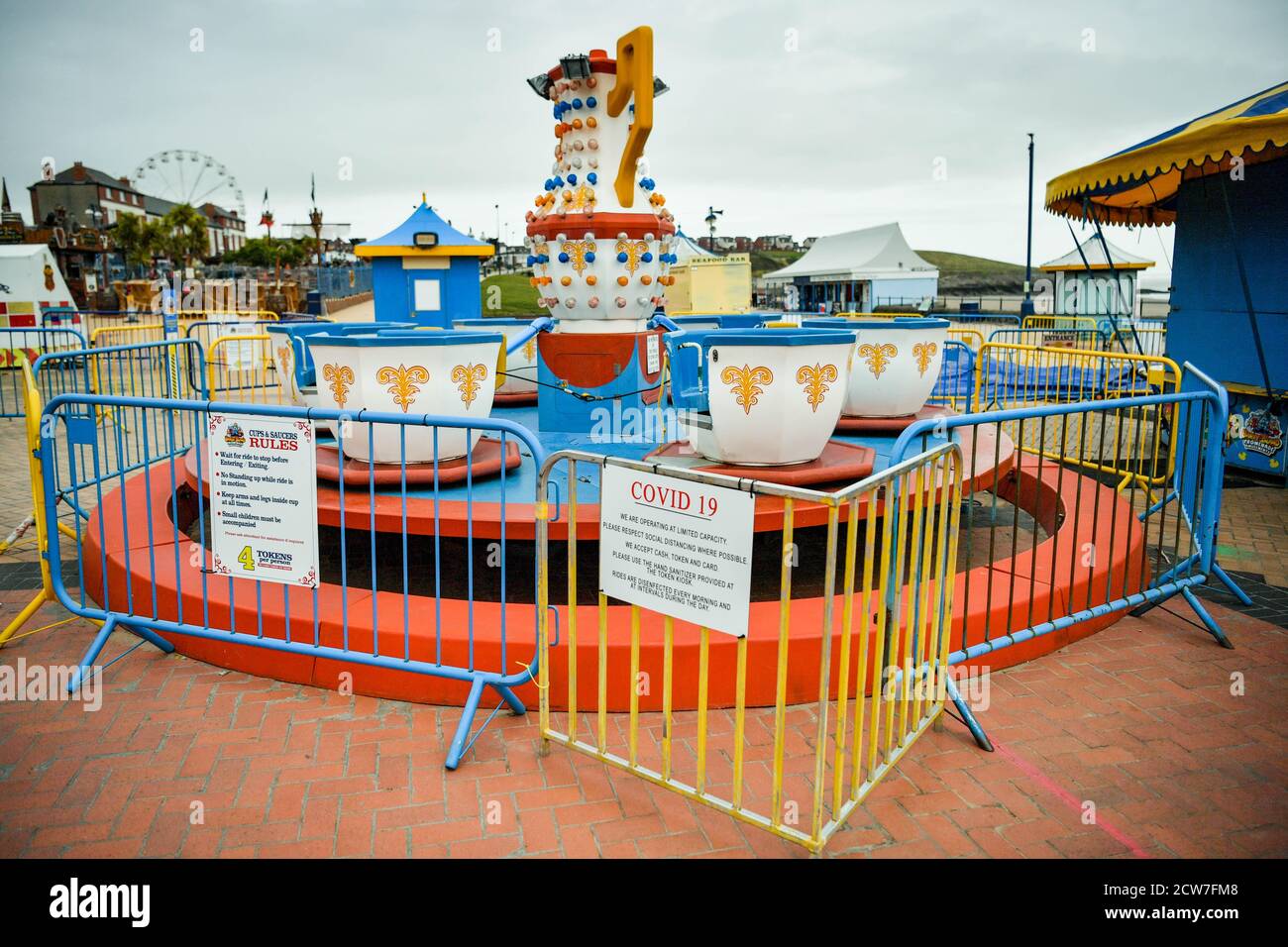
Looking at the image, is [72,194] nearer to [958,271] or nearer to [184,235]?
[184,235]

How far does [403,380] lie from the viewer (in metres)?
5.60

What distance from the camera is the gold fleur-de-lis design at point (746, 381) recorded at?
17.2 ft

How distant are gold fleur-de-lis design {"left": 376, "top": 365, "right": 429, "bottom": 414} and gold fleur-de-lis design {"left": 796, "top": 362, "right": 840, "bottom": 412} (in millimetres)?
2327

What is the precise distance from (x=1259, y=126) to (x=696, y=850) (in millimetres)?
7358

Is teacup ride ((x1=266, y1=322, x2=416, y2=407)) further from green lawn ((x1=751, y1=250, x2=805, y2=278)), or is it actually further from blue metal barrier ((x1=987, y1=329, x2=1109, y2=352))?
green lawn ((x1=751, y1=250, x2=805, y2=278))

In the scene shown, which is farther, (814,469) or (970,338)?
(970,338)

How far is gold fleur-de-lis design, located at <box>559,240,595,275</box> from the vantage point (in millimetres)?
7727

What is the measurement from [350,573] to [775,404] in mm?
3069

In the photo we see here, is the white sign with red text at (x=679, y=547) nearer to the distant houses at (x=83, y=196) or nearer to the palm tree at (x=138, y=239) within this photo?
the palm tree at (x=138, y=239)

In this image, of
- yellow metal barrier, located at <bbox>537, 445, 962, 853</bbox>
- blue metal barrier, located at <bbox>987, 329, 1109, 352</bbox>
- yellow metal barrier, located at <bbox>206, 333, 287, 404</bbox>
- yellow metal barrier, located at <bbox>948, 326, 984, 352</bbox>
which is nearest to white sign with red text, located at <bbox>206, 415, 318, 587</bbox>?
yellow metal barrier, located at <bbox>537, 445, 962, 853</bbox>

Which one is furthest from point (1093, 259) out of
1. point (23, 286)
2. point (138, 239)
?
point (138, 239)

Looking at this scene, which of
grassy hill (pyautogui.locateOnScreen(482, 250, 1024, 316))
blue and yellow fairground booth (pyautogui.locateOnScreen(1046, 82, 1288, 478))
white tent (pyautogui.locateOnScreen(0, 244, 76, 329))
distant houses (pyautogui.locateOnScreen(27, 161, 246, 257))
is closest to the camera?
blue and yellow fairground booth (pyautogui.locateOnScreen(1046, 82, 1288, 478))
